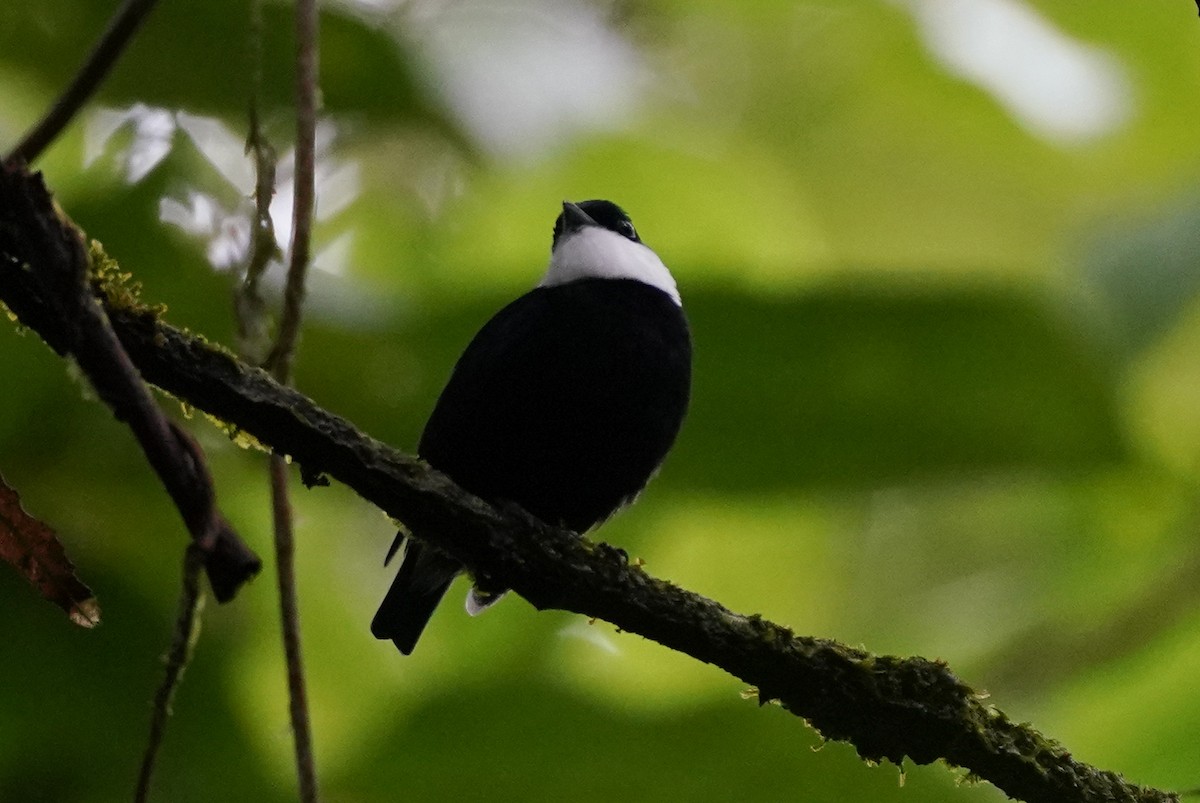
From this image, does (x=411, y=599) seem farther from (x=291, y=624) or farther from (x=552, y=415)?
(x=291, y=624)

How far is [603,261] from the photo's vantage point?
3.47 meters

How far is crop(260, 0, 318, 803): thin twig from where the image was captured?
2064 mm

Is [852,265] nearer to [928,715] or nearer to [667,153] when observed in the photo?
[667,153]

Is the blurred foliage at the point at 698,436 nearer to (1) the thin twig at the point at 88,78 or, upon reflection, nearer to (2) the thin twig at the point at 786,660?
(2) the thin twig at the point at 786,660

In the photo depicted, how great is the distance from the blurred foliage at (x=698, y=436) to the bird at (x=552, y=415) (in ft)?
0.30

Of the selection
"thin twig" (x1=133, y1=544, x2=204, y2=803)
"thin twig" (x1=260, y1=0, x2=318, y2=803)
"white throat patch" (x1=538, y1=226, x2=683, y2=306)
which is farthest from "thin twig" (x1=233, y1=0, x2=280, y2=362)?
"thin twig" (x1=133, y1=544, x2=204, y2=803)

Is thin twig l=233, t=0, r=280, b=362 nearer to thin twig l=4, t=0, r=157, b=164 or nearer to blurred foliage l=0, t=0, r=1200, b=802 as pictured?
blurred foliage l=0, t=0, r=1200, b=802

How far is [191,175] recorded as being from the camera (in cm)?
307

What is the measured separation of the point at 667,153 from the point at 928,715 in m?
1.95

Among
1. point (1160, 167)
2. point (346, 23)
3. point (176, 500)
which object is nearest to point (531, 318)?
point (346, 23)

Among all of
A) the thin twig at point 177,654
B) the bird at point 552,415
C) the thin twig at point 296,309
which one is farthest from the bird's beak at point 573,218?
the thin twig at point 177,654

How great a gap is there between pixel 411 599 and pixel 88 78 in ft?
5.88

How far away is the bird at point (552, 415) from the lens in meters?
2.90

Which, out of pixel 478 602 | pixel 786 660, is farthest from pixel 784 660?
pixel 478 602
